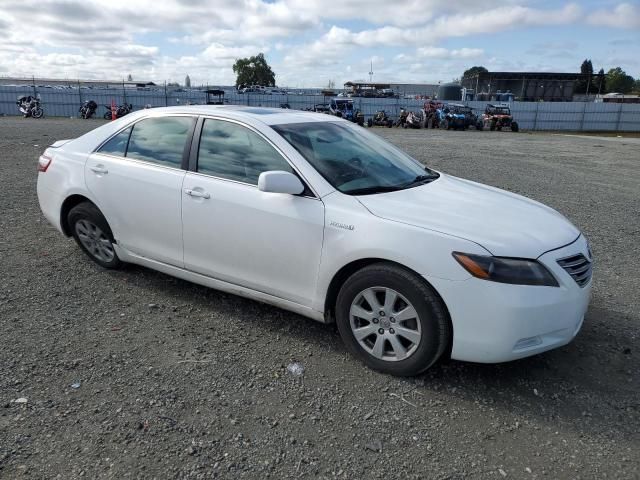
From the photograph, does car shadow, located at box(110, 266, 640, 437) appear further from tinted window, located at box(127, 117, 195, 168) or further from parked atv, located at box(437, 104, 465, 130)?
parked atv, located at box(437, 104, 465, 130)

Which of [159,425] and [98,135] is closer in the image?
[159,425]

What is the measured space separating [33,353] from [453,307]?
2.76 meters

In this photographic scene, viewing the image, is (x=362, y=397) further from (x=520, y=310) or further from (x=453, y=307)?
(x=520, y=310)

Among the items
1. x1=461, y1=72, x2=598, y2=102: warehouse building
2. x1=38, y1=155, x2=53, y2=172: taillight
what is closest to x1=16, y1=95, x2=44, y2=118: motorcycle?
x1=38, y1=155, x2=53, y2=172: taillight

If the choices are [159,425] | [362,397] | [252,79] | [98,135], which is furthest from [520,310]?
[252,79]

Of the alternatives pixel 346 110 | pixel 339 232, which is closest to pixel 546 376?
pixel 339 232

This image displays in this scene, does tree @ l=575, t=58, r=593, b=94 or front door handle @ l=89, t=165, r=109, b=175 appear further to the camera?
tree @ l=575, t=58, r=593, b=94

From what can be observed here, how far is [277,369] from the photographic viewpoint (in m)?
3.30

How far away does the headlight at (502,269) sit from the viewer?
2.79 meters

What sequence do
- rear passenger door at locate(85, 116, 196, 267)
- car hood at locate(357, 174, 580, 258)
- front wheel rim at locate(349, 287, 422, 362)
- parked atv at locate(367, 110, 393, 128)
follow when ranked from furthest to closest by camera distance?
parked atv at locate(367, 110, 393, 128), rear passenger door at locate(85, 116, 196, 267), front wheel rim at locate(349, 287, 422, 362), car hood at locate(357, 174, 580, 258)

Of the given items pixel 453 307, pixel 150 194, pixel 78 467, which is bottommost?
pixel 78 467

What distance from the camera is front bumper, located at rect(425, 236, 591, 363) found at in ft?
9.12

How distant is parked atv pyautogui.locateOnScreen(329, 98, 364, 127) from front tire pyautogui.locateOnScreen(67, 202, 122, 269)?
27296mm

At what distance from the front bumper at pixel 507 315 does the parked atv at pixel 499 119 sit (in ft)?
103
